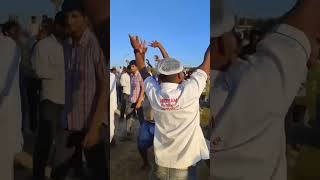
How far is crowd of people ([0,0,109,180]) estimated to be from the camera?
2725 millimetres

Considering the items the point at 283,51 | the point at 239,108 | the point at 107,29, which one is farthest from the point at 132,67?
the point at 283,51

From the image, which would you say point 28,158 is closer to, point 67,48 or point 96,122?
point 96,122

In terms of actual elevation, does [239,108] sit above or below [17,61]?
below

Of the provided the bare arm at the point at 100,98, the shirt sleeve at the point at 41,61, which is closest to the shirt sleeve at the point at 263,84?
the bare arm at the point at 100,98

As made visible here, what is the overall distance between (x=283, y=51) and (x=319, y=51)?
0.21 m

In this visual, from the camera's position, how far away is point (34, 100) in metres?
2.83

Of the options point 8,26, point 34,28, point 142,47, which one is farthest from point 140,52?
point 8,26

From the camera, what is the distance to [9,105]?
2.86 metres

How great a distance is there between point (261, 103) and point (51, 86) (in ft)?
4.49

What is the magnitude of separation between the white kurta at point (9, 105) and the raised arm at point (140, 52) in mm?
850

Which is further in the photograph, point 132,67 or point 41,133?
point 41,133

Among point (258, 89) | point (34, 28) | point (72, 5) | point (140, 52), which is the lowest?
point (258, 89)

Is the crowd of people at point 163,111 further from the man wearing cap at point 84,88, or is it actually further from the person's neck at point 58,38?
the person's neck at point 58,38

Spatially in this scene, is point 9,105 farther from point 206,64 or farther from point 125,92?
point 206,64
